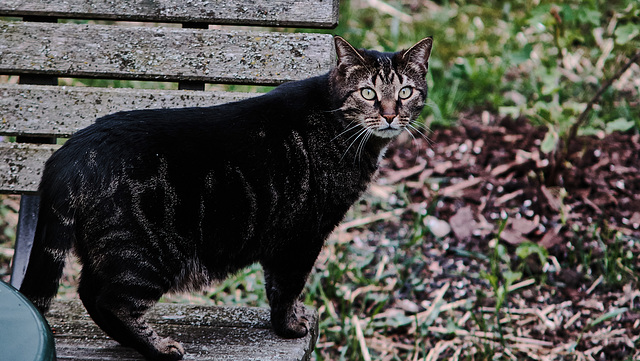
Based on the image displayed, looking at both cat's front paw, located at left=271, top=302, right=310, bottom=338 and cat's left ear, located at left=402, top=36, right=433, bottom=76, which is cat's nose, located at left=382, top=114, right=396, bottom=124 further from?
cat's front paw, located at left=271, top=302, right=310, bottom=338

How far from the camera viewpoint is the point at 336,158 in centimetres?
192

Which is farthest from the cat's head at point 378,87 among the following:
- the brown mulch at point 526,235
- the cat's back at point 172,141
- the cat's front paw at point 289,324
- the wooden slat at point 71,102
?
the brown mulch at point 526,235

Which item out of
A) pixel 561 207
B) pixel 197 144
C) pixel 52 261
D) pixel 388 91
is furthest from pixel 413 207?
pixel 52 261

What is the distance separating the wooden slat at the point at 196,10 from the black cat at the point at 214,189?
0.24m

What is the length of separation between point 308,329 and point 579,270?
137cm

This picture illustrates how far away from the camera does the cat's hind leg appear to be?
64.8 inches

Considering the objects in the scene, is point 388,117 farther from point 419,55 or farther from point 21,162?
point 21,162

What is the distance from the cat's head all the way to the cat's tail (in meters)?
0.86

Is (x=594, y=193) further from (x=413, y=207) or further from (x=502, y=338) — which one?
(x=502, y=338)

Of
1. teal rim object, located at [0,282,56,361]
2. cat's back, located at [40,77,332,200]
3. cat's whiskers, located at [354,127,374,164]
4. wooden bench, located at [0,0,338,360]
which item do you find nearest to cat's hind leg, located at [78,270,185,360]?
cat's back, located at [40,77,332,200]

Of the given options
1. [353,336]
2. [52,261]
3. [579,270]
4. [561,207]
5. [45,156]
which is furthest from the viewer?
[561,207]

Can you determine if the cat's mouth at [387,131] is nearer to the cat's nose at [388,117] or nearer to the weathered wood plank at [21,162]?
the cat's nose at [388,117]

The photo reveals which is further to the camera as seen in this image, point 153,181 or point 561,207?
point 561,207

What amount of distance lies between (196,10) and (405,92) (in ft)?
2.49
